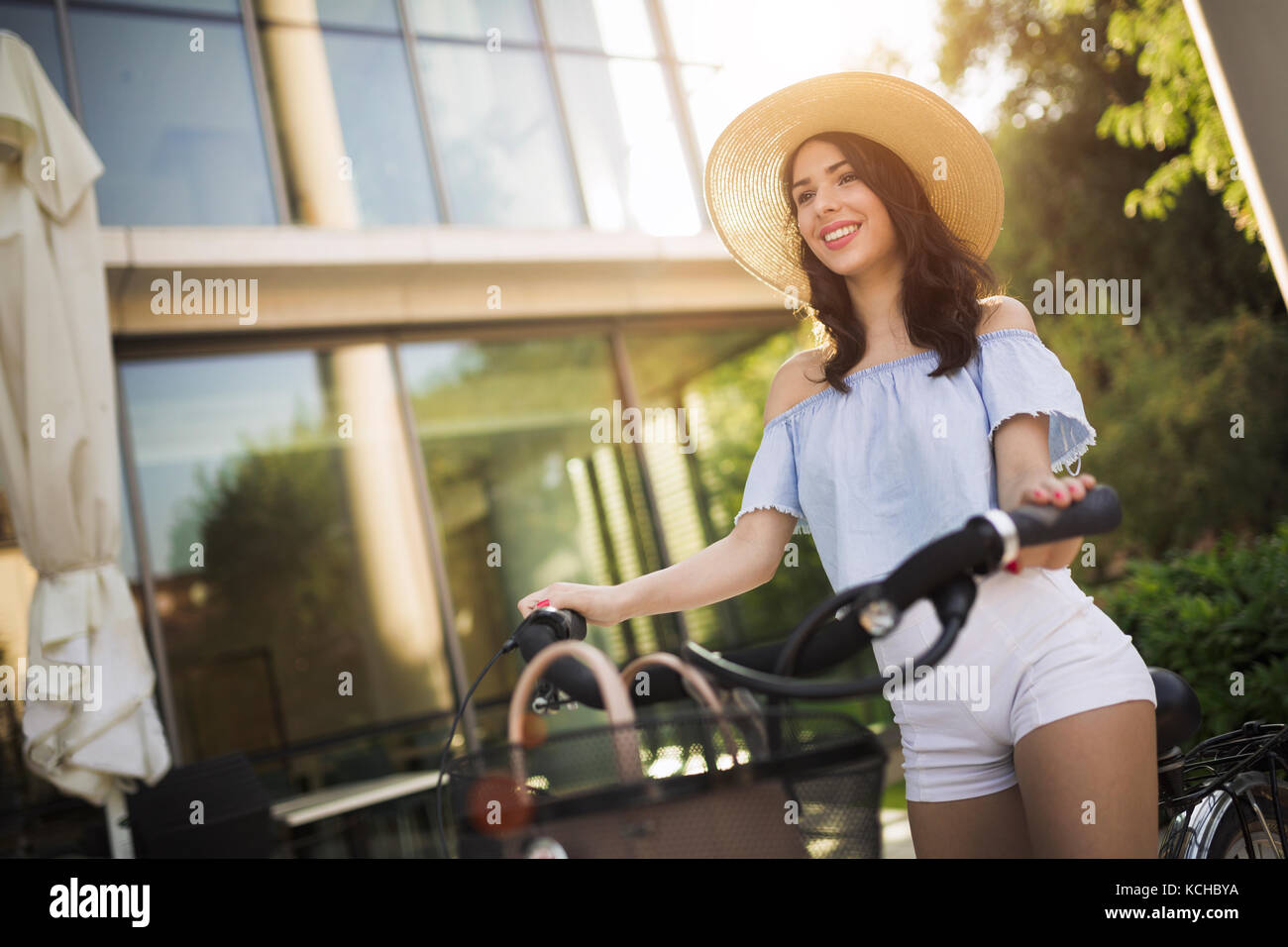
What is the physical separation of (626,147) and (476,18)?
1.36 metres

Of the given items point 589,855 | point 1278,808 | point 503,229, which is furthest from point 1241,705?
point 503,229

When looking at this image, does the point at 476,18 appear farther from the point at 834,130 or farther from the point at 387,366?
the point at 834,130

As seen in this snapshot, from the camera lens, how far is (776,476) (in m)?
1.60

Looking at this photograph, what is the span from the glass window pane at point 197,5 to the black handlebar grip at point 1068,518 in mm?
6636

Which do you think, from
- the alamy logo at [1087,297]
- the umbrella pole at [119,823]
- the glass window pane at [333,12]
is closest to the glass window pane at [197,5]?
the glass window pane at [333,12]

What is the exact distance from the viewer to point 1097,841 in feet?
3.99

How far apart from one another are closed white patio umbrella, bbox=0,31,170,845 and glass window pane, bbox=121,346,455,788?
5.17ft

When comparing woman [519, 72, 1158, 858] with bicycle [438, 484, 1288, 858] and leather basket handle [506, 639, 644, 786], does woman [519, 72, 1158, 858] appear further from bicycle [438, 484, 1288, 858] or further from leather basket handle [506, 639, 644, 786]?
leather basket handle [506, 639, 644, 786]

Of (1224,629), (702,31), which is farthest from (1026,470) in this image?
(702,31)

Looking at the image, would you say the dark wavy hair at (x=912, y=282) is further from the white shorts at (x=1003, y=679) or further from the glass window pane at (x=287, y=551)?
the glass window pane at (x=287, y=551)

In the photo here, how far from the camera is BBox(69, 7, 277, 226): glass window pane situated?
18.9 ft

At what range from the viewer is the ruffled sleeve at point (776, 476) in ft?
5.22
